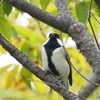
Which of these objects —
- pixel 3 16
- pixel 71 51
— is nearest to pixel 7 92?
pixel 3 16

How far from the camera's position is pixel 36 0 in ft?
5.81

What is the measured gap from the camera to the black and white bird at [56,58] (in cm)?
212

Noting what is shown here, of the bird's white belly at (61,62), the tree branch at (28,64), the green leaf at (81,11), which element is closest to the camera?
the tree branch at (28,64)

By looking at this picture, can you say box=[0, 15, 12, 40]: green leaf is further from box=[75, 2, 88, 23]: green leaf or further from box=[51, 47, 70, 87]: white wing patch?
box=[51, 47, 70, 87]: white wing patch

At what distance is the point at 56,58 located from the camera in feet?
7.09

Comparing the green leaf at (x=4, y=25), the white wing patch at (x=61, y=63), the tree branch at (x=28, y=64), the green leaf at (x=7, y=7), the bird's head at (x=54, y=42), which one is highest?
the green leaf at (x=7, y=7)

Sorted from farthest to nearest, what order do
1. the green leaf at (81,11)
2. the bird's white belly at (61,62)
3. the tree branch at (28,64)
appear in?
the bird's white belly at (61,62) < the green leaf at (81,11) < the tree branch at (28,64)

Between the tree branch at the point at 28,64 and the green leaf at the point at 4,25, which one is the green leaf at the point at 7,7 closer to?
the green leaf at the point at 4,25

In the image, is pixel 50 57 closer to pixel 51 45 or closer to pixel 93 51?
pixel 51 45

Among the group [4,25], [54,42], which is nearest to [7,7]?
[4,25]

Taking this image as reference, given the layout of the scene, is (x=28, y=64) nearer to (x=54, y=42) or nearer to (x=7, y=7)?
(x=7, y=7)

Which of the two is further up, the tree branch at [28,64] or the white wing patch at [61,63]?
the tree branch at [28,64]

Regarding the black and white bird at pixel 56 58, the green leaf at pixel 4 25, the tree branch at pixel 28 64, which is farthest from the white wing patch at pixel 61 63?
the tree branch at pixel 28 64

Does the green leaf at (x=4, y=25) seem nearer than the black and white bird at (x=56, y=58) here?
Yes
